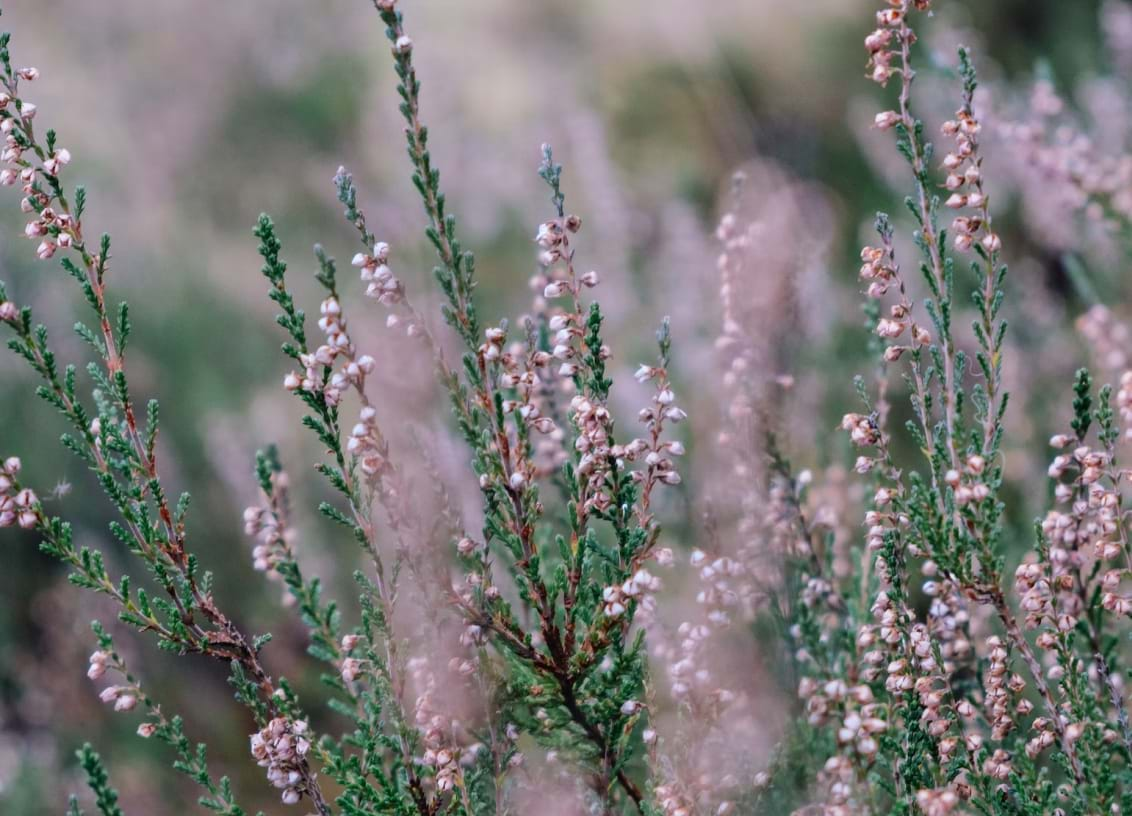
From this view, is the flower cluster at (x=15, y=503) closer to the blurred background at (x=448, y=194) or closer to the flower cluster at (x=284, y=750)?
the flower cluster at (x=284, y=750)

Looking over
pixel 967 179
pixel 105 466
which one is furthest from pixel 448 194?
pixel 967 179

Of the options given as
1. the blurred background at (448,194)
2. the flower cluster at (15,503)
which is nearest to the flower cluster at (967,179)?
the blurred background at (448,194)

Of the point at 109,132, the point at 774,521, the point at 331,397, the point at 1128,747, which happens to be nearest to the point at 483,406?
the point at 331,397

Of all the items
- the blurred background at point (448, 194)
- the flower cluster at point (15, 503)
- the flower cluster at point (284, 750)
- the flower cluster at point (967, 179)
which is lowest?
the flower cluster at point (284, 750)

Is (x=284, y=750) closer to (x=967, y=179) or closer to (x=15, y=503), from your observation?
(x=15, y=503)

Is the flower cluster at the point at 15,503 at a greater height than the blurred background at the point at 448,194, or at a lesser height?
lesser

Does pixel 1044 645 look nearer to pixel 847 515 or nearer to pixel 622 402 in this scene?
pixel 847 515

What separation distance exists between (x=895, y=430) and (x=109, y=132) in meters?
8.04

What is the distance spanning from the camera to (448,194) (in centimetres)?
766

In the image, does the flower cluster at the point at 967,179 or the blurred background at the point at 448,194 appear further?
the blurred background at the point at 448,194

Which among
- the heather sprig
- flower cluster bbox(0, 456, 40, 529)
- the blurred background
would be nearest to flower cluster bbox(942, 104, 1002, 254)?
the blurred background

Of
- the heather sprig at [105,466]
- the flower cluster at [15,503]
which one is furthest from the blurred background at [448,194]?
the flower cluster at [15,503]

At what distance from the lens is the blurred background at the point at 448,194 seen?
14.9ft

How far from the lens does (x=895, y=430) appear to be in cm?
584
